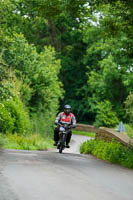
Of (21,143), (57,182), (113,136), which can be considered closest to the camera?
(57,182)

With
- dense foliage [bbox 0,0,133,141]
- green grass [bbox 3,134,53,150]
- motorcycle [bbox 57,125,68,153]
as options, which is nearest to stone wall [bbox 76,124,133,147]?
motorcycle [bbox 57,125,68,153]

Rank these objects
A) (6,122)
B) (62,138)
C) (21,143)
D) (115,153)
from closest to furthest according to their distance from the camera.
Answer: (115,153)
(62,138)
(21,143)
(6,122)

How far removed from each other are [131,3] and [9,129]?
9140 millimetres

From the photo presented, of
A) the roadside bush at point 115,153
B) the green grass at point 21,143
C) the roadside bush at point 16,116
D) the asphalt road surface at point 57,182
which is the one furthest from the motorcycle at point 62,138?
the asphalt road surface at point 57,182

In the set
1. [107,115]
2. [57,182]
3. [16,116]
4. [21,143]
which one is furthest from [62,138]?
[107,115]

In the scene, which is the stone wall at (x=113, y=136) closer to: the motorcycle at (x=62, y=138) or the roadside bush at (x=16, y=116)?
the motorcycle at (x=62, y=138)

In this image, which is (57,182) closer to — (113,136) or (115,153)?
(115,153)

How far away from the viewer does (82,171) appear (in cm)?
1034

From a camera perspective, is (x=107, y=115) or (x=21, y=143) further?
(x=107, y=115)

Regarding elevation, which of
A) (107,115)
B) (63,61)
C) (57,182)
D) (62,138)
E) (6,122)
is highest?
(63,61)

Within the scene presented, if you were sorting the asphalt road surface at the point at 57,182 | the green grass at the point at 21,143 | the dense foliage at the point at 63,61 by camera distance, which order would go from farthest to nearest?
the green grass at the point at 21,143, the dense foliage at the point at 63,61, the asphalt road surface at the point at 57,182

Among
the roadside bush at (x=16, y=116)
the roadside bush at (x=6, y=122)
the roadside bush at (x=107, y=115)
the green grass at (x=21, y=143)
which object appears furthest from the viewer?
the roadside bush at (x=107, y=115)

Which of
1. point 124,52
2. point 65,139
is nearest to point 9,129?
point 65,139

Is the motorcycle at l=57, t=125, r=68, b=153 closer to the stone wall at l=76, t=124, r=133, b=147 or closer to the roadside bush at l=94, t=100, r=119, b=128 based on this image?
the stone wall at l=76, t=124, r=133, b=147
